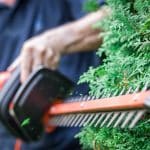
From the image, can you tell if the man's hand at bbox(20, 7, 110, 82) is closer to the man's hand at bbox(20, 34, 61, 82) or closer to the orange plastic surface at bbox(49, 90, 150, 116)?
the man's hand at bbox(20, 34, 61, 82)

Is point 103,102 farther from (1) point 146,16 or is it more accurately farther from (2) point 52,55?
(2) point 52,55

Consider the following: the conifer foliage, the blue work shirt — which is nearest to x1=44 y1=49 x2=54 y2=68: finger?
the blue work shirt

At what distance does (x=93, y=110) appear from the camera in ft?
2.38

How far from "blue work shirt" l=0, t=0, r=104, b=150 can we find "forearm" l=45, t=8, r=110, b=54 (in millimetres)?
53

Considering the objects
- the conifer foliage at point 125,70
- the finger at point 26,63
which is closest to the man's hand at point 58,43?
the finger at point 26,63

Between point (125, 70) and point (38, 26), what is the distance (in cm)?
105

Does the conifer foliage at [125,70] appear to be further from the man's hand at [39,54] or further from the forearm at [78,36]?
the forearm at [78,36]

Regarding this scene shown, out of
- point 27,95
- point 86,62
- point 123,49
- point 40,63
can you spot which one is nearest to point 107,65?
point 123,49

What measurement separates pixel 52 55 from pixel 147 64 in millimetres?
818

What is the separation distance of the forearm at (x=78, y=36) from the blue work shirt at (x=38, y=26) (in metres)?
0.05

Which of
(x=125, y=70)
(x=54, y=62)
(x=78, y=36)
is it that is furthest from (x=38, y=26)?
(x=125, y=70)

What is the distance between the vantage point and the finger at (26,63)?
141 centimetres

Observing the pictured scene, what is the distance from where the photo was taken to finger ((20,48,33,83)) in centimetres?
141

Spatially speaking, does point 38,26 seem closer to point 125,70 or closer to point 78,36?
point 78,36
